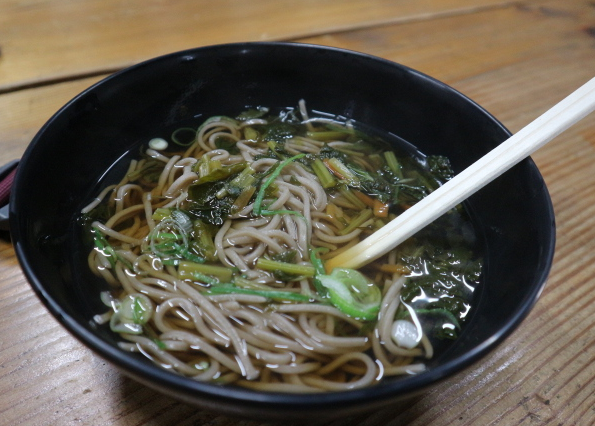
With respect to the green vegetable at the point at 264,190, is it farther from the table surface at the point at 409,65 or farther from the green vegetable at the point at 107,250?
the table surface at the point at 409,65

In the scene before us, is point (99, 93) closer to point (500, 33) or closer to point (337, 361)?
point (337, 361)

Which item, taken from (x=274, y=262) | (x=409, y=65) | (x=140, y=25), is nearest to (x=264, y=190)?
(x=274, y=262)

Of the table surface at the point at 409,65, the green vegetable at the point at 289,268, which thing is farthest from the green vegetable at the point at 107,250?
the green vegetable at the point at 289,268

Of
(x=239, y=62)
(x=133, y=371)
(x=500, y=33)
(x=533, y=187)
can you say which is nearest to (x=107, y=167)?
(x=239, y=62)

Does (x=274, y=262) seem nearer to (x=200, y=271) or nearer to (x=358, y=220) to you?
(x=200, y=271)

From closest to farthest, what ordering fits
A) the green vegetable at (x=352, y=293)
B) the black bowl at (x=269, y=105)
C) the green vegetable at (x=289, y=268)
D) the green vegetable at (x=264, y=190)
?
the black bowl at (x=269, y=105)
the green vegetable at (x=352, y=293)
the green vegetable at (x=289, y=268)
the green vegetable at (x=264, y=190)

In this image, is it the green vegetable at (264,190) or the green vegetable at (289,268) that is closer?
the green vegetable at (289,268)
